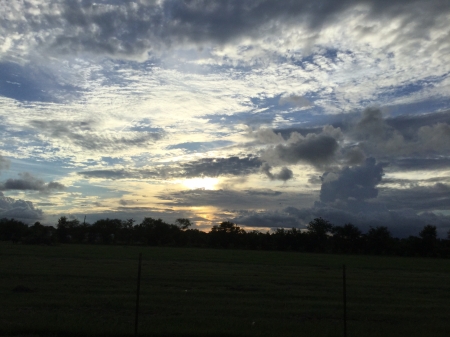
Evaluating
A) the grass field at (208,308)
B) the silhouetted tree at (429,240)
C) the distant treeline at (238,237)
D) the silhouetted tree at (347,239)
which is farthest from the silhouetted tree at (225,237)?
the grass field at (208,308)

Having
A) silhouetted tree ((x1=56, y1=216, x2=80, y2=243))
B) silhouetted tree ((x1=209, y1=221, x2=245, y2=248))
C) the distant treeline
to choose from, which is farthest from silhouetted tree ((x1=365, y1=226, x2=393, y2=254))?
silhouetted tree ((x1=56, y1=216, x2=80, y2=243))

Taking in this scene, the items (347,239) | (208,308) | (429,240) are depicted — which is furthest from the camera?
(347,239)

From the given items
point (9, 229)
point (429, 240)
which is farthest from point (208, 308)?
point (9, 229)

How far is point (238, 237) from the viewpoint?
135875 millimetres

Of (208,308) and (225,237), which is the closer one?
(208,308)

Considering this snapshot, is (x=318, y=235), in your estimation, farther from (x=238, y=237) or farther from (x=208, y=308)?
(x=208, y=308)

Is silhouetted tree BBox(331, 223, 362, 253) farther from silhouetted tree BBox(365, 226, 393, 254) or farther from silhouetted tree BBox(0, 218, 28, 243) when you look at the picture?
silhouetted tree BBox(0, 218, 28, 243)

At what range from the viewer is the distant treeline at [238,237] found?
113438 mm

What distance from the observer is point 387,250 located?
382 feet

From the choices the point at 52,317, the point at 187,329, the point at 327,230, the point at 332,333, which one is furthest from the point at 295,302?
the point at 327,230

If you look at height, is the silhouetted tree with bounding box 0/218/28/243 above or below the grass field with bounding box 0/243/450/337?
above

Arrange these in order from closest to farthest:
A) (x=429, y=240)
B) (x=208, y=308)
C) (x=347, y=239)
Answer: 1. (x=208, y=308)
2. (x=429, y=240)
3. (x=347, y=239)

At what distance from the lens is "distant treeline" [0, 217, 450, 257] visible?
113 meters

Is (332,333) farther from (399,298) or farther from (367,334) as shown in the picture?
(399,298)
